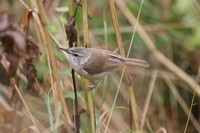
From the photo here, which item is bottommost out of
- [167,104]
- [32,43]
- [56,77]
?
[167,104]

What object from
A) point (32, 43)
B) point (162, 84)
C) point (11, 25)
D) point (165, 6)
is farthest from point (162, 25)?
point (11, 25)

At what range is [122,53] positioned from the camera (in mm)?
2227

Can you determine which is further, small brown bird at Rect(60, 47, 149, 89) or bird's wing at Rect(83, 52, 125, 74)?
bird's wing at Rect(83, 52, 125, 74)

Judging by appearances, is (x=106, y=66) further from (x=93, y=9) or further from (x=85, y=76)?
(x=93, y=9)

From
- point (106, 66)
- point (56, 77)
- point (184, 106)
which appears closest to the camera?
point (56, 77)

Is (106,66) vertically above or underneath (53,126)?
above

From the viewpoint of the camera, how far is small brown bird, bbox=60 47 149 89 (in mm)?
2055

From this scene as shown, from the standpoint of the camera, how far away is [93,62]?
2225mm

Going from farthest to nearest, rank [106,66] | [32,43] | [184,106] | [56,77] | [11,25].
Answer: [184,106] < [106,66] < [56,77] < [32,43] < [11,25]

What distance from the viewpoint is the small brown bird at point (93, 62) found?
6.74 feet

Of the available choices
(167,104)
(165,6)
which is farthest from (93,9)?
(167,104)

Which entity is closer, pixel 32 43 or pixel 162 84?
pixel 32 43

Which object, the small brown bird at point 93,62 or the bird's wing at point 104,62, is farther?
the bird's wing at point 104,62

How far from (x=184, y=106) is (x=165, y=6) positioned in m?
0.84
